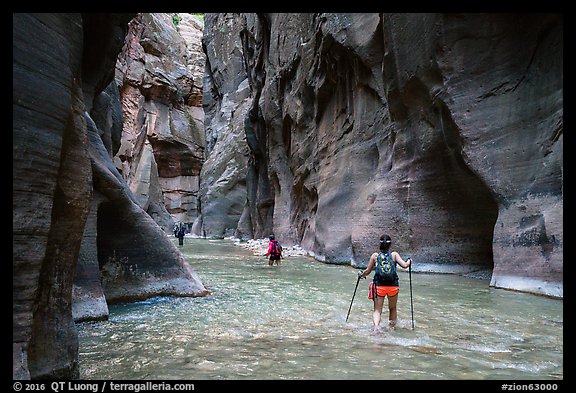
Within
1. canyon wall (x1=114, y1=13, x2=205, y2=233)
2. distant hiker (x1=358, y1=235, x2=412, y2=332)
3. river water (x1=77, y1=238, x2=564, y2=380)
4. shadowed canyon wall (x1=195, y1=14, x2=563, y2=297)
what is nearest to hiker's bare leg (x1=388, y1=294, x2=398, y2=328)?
distant hiker (x1=358, y1=235, x2=412, y2=332)

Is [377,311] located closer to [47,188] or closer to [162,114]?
[47,188]

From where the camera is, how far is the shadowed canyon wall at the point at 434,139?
999 centimetres

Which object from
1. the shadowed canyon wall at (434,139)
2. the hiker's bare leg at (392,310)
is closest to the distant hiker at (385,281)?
the hiker's bare leg at (392,310)

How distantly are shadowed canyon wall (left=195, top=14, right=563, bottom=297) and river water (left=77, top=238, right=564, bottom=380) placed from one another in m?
2.42

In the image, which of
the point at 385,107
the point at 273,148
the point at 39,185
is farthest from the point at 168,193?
the point at 39,185

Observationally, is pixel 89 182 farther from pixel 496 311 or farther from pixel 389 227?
pixel 389 227

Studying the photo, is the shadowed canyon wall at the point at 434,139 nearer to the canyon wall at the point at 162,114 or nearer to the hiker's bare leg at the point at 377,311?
the hiker's bare leg at the point at 377,311

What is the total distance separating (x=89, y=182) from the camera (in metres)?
4.18

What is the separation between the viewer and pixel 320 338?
5.54 meters

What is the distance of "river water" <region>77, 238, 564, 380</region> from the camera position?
167 inches

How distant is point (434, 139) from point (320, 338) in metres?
9.37

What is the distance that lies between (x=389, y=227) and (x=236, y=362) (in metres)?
10.8

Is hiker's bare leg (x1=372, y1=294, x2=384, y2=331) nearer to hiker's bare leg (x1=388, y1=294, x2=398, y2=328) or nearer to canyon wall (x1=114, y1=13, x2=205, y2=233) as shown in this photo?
hiker's bare leg (x1=388, y1=294, x2=398, y2=328)
